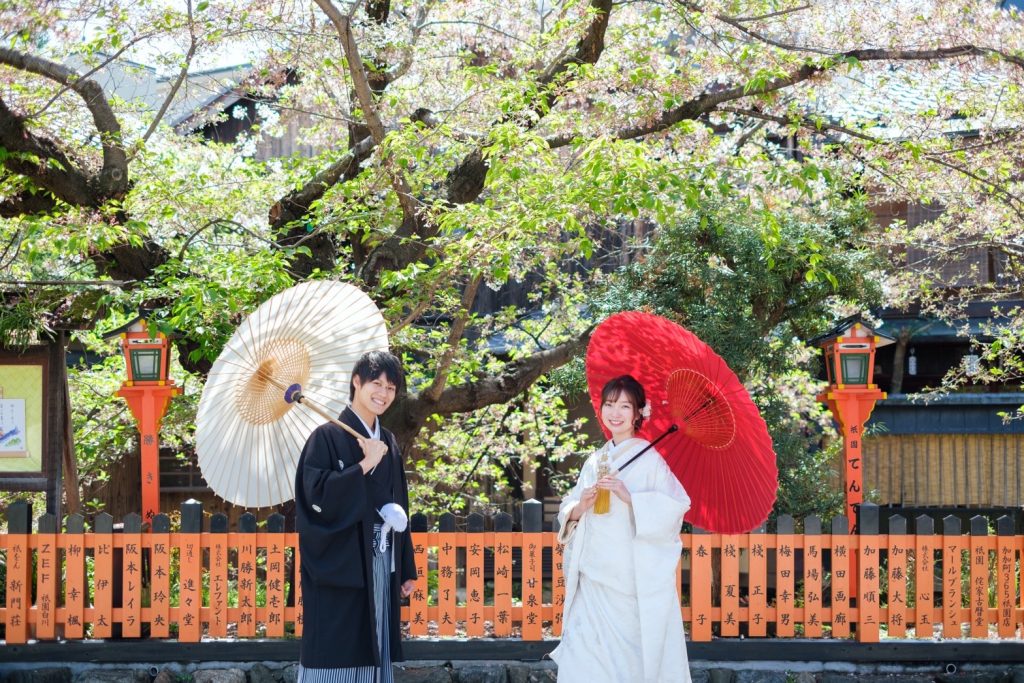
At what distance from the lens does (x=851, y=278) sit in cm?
840

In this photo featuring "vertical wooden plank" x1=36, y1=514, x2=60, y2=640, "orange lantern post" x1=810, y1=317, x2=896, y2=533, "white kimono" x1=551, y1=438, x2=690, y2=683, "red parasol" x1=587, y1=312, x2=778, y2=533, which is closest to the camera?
"red parasol" x1=587, y1=312, x2=778, y2=533

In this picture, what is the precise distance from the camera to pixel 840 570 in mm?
7016

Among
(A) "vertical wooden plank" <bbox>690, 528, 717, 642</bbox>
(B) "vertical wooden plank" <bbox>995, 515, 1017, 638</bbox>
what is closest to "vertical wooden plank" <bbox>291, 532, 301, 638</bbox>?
(A) "vertical wooden plank" <bbox>690, 528, 717, 642</bbox>

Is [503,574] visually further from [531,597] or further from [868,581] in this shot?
[868,581]

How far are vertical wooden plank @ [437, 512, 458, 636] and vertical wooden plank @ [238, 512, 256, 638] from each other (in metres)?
1.23

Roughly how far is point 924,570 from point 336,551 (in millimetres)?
4411

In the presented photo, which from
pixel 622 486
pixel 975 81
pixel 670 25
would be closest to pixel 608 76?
pixel 670 25

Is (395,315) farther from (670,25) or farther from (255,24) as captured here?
(670,25)

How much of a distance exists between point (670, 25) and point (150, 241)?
5097mm

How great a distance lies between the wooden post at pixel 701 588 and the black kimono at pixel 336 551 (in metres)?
3.01

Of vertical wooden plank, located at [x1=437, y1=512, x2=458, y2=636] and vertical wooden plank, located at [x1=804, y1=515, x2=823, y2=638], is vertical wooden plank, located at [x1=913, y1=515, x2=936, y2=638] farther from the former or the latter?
vertical wooden plank, located at [x1=437, y1=512, x2=458, y2=636]

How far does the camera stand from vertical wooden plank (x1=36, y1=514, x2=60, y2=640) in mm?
6843

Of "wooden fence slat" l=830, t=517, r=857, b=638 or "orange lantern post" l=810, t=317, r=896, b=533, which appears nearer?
"wooden fence slat" l=830, t=517, r=857, b=638

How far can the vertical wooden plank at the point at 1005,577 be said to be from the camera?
7.08 meters
